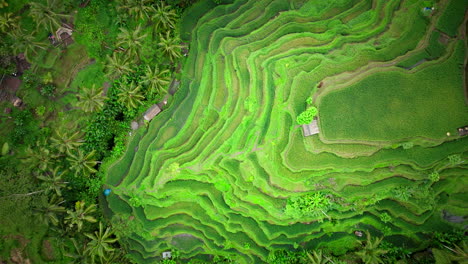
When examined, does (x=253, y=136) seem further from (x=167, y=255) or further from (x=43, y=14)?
(x=43, y=14)

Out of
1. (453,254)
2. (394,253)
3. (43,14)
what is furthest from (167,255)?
(453,254)

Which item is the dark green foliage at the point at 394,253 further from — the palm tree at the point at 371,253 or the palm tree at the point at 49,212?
the palm tree at the point at 49,212

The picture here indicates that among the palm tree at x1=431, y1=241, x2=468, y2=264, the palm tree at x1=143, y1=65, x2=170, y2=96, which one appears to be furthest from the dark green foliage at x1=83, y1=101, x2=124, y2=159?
the palm tree at x1=431, y1=241, x2=468, y2=264

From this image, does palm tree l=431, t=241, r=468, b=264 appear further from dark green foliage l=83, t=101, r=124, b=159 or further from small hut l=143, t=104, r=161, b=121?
dark green foliage l=83, t=101, r=124, b=159

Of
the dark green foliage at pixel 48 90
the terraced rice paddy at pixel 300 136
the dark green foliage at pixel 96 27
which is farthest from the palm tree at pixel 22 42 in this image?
the terraced rice paddy at pixel 300 136

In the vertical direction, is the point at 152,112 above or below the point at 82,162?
above
